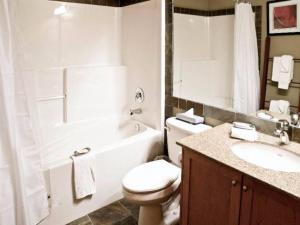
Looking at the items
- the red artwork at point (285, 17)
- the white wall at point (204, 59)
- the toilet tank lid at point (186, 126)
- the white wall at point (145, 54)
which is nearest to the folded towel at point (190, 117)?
the toilet tank lid at point (186, 126)

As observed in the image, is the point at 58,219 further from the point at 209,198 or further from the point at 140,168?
the point at 209,198

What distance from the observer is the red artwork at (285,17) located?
5.08 feet

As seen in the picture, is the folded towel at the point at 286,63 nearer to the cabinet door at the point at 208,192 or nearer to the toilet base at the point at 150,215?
the cabinet door at the point at 208,192

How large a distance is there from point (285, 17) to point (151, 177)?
1.37 metres

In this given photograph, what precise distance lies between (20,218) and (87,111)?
4.54 feet

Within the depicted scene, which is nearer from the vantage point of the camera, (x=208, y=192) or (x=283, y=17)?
(x=208, y=192)

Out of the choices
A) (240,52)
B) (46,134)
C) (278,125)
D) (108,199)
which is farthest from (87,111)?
(278,125)

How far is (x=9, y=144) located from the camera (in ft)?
4.92

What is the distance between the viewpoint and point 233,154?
1.40 meters

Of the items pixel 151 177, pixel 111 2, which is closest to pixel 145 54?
pixel 111 2

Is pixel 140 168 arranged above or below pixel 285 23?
below

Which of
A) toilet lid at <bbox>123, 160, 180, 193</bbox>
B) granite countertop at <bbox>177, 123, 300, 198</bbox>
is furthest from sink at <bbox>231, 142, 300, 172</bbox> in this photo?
toilet lid at <bbox>123, 160, 180, 193</bbox>

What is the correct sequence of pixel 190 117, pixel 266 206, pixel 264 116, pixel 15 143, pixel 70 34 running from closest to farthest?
1. pixel 266 206
2. pixel 15 143
3. pixel 264 116
4. pixel 190 117
5. pixel 70 34

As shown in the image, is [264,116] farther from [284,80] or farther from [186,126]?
[186,126]
